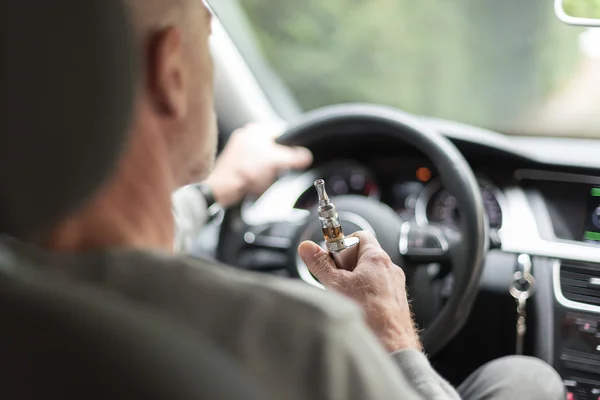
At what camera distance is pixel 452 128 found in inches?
70.1

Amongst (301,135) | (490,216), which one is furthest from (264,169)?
(490,216)

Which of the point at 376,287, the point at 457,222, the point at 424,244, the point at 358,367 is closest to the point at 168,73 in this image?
the point at 358,367

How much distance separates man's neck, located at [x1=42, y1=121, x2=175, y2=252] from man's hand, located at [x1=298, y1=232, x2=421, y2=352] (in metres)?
0.32

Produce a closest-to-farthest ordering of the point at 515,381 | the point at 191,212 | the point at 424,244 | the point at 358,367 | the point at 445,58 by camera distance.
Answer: the point at 358,367
the point at 515,381
the point at 424,244
the point at 191,212
the point at 445,58

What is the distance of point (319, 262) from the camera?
113 centimetres

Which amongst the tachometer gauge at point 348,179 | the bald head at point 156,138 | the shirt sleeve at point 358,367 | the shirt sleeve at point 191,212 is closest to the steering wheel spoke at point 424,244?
the tachometer gauge at point 348,179

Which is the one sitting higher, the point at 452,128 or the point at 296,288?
the point at 296,288

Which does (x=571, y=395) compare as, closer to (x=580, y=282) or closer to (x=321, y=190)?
(x=580, y=282)

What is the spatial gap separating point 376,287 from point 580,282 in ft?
2.30

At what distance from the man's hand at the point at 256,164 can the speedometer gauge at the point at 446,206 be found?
0.92 ft

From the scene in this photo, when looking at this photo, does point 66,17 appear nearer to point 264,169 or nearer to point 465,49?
point 264,169

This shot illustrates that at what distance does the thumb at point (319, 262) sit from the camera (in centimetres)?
109

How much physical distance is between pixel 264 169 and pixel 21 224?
1.07m

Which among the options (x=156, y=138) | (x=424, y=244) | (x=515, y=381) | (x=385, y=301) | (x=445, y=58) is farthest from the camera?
(x=445, y=58)
